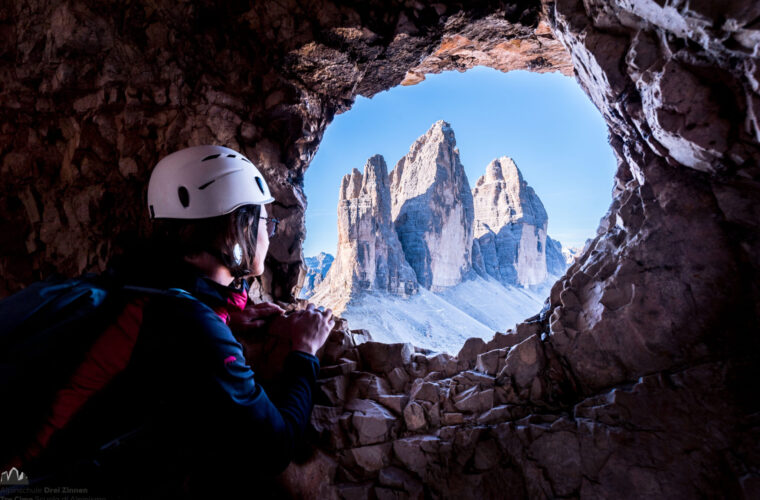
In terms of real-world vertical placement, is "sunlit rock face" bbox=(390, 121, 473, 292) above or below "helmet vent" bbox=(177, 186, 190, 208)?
above

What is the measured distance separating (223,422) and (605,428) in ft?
8.41

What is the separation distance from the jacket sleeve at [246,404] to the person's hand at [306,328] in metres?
0.48

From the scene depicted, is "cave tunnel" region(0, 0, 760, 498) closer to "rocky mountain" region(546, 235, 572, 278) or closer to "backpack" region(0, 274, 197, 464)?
"backpack" region(0, 274, 197, 464)

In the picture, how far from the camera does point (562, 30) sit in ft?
9.41

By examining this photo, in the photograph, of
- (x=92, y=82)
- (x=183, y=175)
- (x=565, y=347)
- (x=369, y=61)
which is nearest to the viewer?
(x=183, y=175)

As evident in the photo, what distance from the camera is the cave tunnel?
2.05 m

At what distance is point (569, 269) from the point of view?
3246mm

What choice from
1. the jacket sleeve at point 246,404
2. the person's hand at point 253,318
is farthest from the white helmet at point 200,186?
the person's hand at point 253,318

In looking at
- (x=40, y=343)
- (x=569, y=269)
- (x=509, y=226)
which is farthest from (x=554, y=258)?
(x=40, y=343)

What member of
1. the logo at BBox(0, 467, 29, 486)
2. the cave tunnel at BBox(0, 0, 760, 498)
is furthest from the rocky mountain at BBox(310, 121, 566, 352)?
the logo at BBox(0, 467, 29, 486)

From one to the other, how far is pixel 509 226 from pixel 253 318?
198ft

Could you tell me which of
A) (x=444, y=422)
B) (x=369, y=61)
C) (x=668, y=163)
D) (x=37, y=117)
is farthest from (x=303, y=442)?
(x=37, y=117)

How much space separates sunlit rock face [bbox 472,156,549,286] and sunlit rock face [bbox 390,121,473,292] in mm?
11821

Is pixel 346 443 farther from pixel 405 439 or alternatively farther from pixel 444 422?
pixel 444 422
